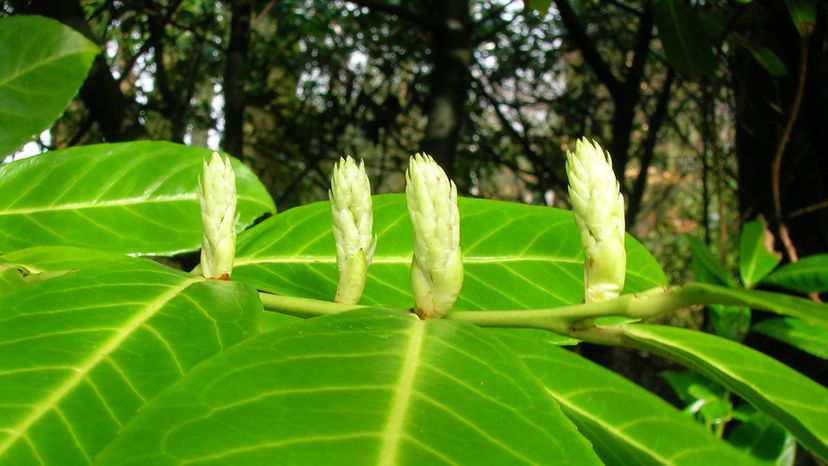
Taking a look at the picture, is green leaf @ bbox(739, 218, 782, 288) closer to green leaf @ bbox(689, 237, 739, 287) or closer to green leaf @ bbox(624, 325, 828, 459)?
green leaf @ bbox(689, 237, 739, 287)

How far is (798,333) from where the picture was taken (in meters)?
1.66

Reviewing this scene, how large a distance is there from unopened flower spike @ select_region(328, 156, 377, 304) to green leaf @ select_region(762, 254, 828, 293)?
1.35 m

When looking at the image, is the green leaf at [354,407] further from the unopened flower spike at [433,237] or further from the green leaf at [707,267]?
the green leaf at [707,267]

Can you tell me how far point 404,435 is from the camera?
35 centimetres

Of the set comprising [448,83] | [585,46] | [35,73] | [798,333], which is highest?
[585,46]

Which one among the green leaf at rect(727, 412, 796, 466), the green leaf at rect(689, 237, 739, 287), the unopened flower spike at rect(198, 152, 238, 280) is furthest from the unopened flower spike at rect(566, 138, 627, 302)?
the green leaf at rect(727, 412, 796, 466)

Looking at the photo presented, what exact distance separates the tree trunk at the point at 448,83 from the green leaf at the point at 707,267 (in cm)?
99

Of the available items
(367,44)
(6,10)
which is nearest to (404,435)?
(6,10)

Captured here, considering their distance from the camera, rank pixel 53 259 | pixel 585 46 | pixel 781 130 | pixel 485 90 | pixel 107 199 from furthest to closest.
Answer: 1. pixel 485 90
2. pixel 585 46
3. pixel 781 130
4. pixel 107 199
5. pixel 53 259

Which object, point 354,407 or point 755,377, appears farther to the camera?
point 755,377

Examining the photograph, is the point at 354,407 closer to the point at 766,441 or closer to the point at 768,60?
the point at 766,441

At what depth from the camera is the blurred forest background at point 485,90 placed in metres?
2.14

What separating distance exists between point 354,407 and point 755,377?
0.90 feet

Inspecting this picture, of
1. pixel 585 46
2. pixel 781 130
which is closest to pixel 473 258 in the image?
pixel 781 130
